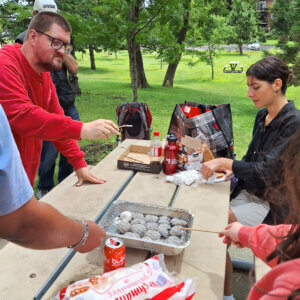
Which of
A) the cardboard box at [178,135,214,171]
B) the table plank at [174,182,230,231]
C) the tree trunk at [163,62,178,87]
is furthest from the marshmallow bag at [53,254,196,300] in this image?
the tree trunk at [163,62,178,87]

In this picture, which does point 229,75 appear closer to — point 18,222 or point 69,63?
point 69,63

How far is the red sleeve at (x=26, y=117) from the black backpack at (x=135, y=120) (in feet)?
7.08

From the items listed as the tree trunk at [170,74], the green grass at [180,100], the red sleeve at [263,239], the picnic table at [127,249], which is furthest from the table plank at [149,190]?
the tree trunk at [170,74]

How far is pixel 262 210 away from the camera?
2100 mm

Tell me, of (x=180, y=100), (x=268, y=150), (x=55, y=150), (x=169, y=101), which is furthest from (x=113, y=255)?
(x=180, y=100)

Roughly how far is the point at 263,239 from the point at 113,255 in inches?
22.7

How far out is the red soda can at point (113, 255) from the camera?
115cm

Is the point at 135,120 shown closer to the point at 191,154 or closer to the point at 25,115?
the point at 191,154

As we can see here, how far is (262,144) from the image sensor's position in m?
2.31

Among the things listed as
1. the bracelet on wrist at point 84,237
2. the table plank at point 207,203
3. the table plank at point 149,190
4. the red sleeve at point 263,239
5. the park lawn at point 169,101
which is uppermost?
the bracelet on wrist at point 84,237

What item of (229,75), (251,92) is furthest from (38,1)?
(229,75)

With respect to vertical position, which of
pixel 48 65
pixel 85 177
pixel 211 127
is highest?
pixel 48 65

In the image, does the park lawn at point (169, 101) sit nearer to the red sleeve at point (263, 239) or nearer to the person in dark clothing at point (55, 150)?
the person in dark clothing at point (55, 150)

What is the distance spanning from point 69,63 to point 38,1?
0.80 meters
